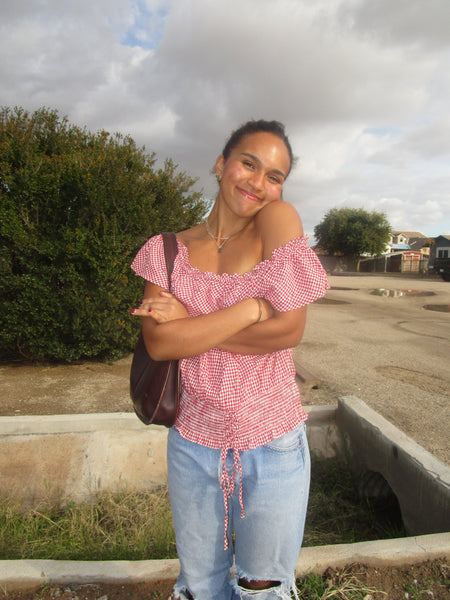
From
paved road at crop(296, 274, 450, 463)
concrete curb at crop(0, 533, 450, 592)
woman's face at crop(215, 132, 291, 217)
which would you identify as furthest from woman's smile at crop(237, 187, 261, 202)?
paved road at crop(296, 274, 450, 463)

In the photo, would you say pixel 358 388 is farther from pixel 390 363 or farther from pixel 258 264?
pixel 258 264

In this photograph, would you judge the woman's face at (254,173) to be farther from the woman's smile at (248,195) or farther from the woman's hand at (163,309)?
the woman's hand at (163,309)

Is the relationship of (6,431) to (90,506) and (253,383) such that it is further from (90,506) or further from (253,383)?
(253,383)

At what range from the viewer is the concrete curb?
2.12 meters

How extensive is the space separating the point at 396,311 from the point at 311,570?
36.8 feet

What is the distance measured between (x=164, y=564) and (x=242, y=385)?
1.32 meters

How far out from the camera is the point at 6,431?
3.57m

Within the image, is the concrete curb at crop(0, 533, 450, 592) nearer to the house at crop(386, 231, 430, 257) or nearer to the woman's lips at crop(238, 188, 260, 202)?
the woman's lips at crop(238, 188, 260, 202)

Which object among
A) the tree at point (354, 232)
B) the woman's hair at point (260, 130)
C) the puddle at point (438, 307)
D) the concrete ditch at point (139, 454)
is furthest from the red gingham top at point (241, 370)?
the tree at point (354, 232)

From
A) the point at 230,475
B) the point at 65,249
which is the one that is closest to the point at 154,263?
the point at 230,475

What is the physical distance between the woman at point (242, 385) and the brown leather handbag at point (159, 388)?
3 centimetres

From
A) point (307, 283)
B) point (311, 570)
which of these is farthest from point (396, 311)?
point (307, 283)

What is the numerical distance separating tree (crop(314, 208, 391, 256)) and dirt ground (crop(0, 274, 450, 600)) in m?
44.4

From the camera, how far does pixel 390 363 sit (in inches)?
259
